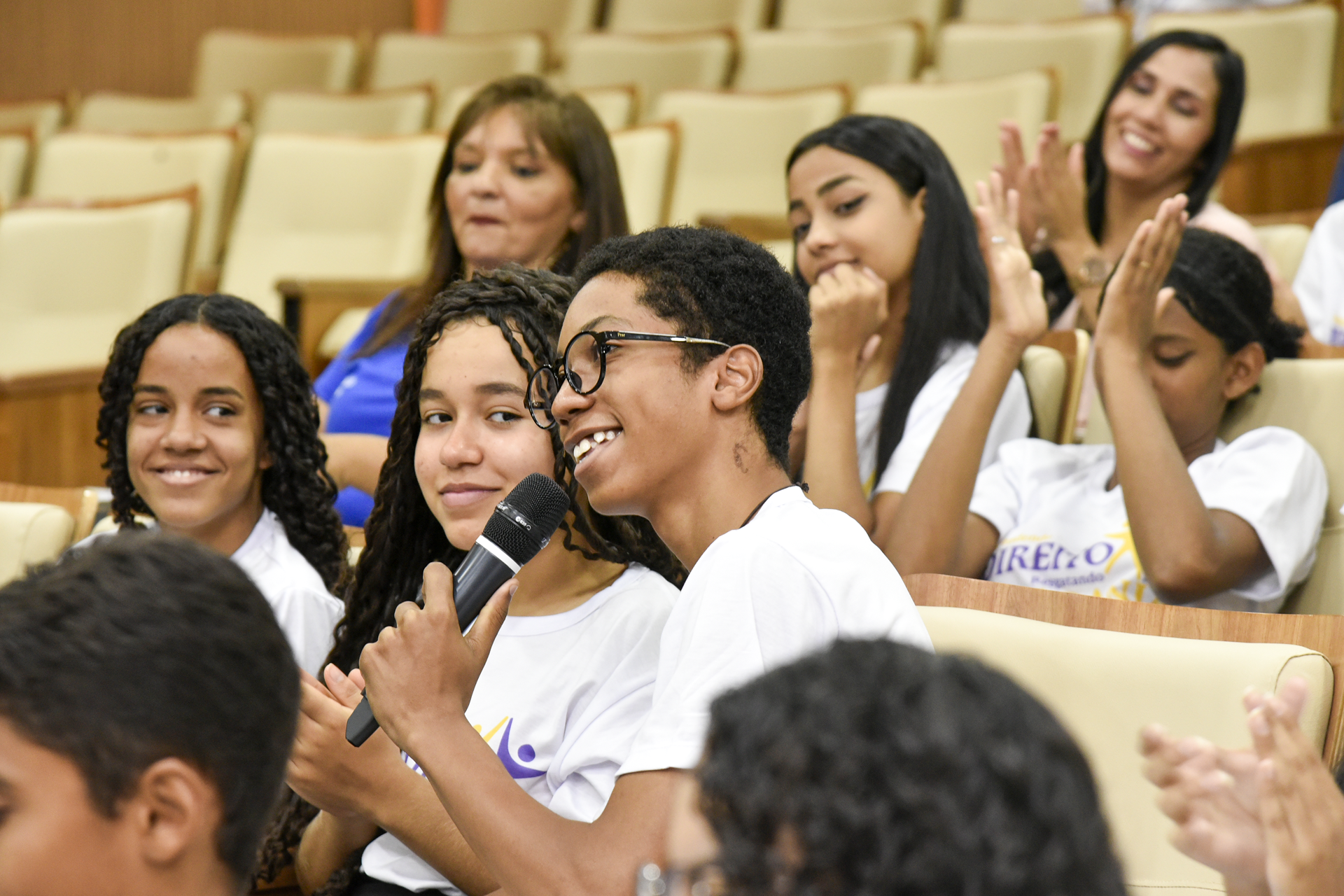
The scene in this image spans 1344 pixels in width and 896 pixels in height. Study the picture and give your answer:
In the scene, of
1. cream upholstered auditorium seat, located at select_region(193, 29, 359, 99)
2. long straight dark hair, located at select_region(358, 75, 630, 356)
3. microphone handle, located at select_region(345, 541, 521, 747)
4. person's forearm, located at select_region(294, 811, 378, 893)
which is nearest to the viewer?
microphone handle, located at select_region(345, 541, 521, 747)

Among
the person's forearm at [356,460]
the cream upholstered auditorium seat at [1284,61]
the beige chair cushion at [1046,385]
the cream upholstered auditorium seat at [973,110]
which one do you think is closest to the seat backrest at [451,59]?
the cream upholstered auditorium seat at [973,110]

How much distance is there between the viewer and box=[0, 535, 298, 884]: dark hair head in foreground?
0.81m

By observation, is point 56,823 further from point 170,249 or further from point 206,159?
point 206,159

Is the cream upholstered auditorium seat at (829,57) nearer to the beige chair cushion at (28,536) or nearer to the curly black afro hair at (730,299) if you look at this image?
the beige chair cushion at (28,536)

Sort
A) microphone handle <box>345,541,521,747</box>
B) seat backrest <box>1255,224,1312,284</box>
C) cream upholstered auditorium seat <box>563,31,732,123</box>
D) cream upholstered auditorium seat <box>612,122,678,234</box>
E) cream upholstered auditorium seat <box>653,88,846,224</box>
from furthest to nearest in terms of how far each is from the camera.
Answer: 1. cream upholstered auditorium seat <box>563,31,732,123</box>
2. cream upholstered auditorium seat <box>653,88,846,224</box>
3. cream upholstered auditorium seat <box>612,122,678,234</box>
4. seat backrest <box>1255,224,1312,284</box>
5. microphone handle <box>345,541,521,747</box>

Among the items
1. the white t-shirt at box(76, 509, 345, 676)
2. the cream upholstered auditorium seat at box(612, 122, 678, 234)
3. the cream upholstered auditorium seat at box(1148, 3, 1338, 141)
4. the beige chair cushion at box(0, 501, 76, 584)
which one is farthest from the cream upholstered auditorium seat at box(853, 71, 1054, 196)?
the beige chair cushion at box(0, 501, 76, 584)

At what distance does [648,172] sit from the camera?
372cm

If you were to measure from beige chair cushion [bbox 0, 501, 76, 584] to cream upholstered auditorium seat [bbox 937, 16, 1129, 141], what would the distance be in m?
2.96

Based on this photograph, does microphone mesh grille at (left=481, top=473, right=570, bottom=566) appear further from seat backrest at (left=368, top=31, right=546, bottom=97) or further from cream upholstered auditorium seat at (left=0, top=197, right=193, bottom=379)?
seat backrest at (left=368, top=31, right=546, bottom=97)

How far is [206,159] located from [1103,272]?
2964 millimetres

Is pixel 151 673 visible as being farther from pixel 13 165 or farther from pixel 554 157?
pixel 13 165

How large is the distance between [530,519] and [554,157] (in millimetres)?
1340

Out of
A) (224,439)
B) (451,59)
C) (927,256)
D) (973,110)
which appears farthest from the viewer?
(451,59)

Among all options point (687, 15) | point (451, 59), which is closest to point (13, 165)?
point (451, 59)
